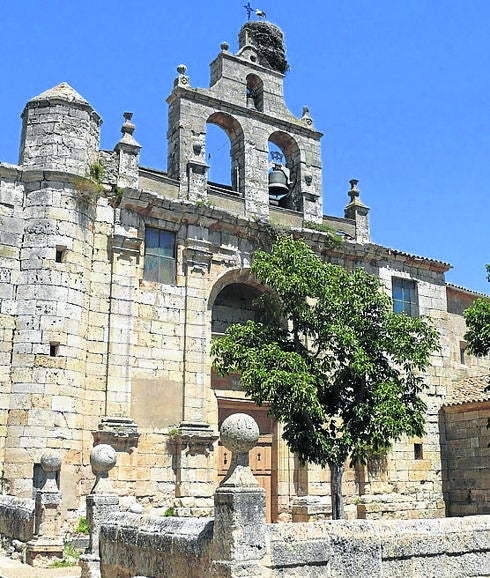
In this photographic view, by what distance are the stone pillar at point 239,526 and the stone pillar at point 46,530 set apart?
5.94 m

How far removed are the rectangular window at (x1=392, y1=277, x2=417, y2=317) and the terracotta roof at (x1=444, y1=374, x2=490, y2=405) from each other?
2.79m

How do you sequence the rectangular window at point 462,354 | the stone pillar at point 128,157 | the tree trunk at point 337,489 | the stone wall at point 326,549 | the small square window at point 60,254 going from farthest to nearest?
1. the rectangular window at point 462,354
2. the stone pillar at point 128,157
3. the small square window at point 60,254
4. the tree trunk at point 337,489
5. the stone wall at point 326,549

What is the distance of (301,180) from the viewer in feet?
65.4

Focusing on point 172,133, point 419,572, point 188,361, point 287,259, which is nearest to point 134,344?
point 188,361

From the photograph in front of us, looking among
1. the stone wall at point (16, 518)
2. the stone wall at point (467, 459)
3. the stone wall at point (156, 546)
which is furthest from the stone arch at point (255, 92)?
the stone wall at point (156, 546)

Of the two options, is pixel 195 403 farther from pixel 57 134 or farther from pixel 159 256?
pixel 57 134

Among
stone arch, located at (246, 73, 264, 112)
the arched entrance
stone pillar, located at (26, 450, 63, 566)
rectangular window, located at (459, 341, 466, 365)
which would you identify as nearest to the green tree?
the arched entrance

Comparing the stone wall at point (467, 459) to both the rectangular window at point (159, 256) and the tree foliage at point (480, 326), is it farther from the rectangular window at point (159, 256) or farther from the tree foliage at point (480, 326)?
the rectangular window at point (159, 256)

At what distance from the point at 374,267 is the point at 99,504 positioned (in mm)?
13128

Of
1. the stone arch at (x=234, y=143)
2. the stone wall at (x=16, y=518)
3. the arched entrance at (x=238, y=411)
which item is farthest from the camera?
the stone arch at (x=234, y=143)

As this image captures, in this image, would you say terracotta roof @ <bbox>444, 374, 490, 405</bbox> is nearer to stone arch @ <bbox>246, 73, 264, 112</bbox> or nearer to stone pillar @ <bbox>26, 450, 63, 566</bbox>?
stone arch @ <bbox>246, 73, 264, 112</bbox>

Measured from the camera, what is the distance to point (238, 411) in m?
18.0

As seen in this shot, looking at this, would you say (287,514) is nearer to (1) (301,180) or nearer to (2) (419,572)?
(1) (301,180)

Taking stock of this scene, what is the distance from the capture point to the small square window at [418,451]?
20.2m
